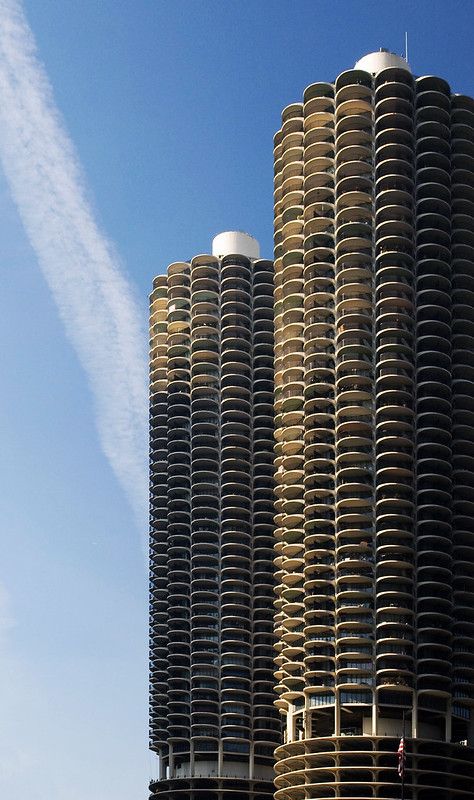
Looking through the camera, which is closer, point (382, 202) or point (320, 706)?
point (320, 706)

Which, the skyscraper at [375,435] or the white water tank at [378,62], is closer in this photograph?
the skyscraper at [375,435]

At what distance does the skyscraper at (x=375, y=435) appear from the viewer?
559 feet

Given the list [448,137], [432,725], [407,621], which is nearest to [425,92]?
[448,137]

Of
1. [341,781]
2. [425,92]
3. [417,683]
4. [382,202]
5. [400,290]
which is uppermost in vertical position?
[425,92]

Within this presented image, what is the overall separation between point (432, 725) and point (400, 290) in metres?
53.2

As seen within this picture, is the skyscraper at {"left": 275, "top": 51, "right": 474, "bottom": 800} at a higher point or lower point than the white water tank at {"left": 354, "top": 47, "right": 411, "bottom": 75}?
lower

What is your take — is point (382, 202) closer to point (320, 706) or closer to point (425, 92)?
point (425, 92)

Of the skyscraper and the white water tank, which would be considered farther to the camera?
the white water tank

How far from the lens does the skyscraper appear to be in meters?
170

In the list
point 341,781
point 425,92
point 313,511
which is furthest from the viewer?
point 425,92

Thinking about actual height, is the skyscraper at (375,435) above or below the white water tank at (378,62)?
below

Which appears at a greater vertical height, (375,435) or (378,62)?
(378,62)

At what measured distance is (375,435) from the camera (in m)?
178

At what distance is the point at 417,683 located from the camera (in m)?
170
